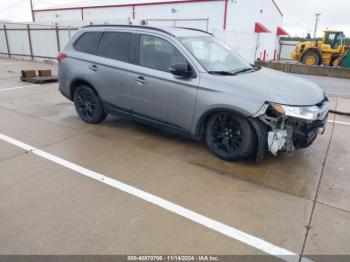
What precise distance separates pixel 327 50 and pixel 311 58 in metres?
1.09

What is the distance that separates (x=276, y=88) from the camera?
3828 millimetres

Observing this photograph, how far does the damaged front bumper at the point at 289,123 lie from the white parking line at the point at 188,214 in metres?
1.44

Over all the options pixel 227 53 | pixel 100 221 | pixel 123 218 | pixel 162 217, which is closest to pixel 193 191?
pixel 162 217

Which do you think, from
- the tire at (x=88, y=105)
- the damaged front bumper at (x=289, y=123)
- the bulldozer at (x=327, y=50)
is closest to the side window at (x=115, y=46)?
the tire at (x=88, y=105)

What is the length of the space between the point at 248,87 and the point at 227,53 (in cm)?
136

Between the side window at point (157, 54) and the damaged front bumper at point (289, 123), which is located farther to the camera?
the side window at point (157, 54)

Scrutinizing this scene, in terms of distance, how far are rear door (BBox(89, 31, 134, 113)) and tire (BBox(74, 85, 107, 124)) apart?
0.26m

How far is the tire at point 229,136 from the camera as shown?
12.7 feet

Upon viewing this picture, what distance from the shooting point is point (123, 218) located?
2891mm

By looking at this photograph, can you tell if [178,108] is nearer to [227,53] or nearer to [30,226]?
[227,53]

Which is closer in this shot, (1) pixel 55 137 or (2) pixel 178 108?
(2) pixel 178 108

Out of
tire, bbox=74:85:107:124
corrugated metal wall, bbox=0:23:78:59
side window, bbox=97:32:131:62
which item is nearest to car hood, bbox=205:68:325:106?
side window, bbox=97:32:131:62

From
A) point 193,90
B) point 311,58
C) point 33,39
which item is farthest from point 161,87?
point 311,58

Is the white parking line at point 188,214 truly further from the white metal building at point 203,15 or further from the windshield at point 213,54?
the white metal building at point 203,15
